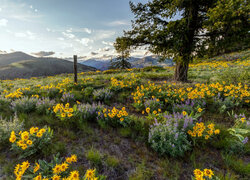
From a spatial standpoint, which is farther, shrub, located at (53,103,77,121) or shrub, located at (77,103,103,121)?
shrub, located at (77,103,103,121)

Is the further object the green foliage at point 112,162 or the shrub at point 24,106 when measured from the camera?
the shrub at point 24,106

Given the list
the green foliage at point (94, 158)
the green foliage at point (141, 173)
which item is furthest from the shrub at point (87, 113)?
the green foliage at point (141, 173)

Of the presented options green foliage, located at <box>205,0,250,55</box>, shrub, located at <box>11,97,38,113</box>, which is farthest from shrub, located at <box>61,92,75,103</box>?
green foliage, located at <box>205,0,250,55</box>

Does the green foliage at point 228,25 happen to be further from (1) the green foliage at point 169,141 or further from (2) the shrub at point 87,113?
(2) the shrub at point 87,113

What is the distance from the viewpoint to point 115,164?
2.38m

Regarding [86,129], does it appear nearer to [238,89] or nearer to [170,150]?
[170,150]

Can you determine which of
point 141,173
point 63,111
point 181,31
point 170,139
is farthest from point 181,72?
point 63,111

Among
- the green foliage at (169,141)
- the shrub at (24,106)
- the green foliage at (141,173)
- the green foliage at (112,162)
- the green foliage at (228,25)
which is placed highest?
the green foliage at (228,25)

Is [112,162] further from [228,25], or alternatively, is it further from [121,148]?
[228,25]

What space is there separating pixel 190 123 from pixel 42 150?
3.58 metres

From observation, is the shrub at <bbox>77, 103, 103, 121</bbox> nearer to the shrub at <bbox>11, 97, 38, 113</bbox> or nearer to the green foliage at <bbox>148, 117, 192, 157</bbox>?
the green foliage at <bbox>148, 117, 192, 157</bbox>

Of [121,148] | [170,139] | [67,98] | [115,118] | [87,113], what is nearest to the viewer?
[170,139]

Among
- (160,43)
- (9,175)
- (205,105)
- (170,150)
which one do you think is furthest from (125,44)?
(9,175)

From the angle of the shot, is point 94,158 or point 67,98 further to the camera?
point 67,98
